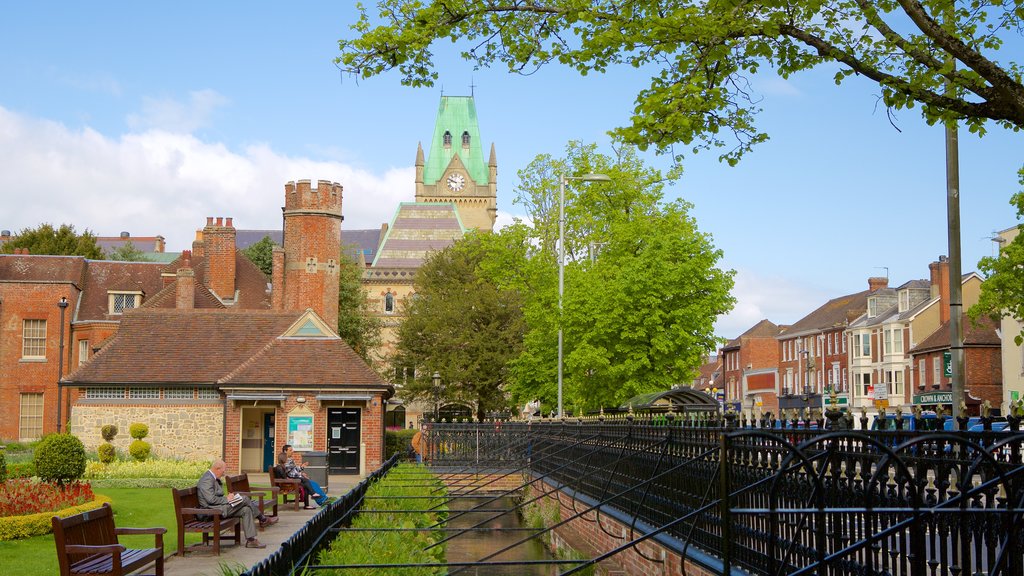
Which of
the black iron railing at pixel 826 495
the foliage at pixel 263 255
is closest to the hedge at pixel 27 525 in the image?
the black iron railing at pixel 826 495

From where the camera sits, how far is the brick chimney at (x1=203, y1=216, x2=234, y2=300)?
53594 mm

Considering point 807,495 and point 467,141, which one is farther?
point 467,141

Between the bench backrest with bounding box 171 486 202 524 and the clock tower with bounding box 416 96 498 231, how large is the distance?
389 feet

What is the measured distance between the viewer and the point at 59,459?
75.5 ft

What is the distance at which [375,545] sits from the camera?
11.9m

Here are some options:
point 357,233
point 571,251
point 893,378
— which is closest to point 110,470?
point 571,251

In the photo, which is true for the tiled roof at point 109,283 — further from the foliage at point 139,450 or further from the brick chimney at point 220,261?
the foliage at point 139,450

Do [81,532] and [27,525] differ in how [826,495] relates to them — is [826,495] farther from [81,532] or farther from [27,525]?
[27,525]

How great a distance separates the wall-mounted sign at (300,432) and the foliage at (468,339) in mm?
21618

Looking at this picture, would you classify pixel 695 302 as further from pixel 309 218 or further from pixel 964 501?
pixel 964 501

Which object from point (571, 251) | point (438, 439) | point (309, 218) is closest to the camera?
point (438, 439)

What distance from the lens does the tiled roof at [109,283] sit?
54.5 m

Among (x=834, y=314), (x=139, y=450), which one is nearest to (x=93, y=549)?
(x=139, y=450)

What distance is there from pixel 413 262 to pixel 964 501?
4138 inches
